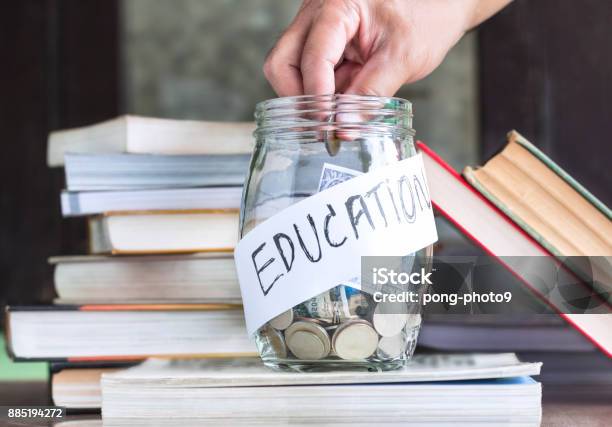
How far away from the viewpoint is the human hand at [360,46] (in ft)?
2.44

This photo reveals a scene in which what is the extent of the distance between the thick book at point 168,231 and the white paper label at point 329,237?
0.20m

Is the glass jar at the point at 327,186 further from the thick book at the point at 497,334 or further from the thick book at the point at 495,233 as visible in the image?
the thick book at the point at 497,334

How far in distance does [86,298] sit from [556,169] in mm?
504

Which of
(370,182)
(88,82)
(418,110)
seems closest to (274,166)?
(370,182)

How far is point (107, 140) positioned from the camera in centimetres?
90

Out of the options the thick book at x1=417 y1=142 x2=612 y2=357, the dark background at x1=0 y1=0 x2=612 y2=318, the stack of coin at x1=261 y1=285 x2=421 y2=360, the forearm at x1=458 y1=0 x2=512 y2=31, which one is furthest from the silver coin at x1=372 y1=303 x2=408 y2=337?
the dark background at x1=0 y1=0 x2=612 y2=318

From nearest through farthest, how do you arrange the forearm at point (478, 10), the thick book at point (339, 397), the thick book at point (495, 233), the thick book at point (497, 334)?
the thick book at point (339, 397) → the thick book at point (495, 233) → the thick book at point (497, 334) → the forearm at point (478, 10)

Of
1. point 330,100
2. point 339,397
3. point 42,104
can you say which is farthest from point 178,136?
point 42,104

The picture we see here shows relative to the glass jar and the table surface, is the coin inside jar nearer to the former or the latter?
the glass jar

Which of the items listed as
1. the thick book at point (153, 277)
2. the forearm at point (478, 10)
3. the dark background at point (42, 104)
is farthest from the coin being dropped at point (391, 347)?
the dark background at point (42, 104)

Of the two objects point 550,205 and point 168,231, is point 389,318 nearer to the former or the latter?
point 550,205

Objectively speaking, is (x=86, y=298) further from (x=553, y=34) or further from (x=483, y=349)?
(x=553, y=34)

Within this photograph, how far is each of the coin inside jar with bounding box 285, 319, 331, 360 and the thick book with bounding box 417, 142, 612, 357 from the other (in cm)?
18

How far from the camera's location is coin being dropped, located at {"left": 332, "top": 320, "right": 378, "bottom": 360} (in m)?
0.63
